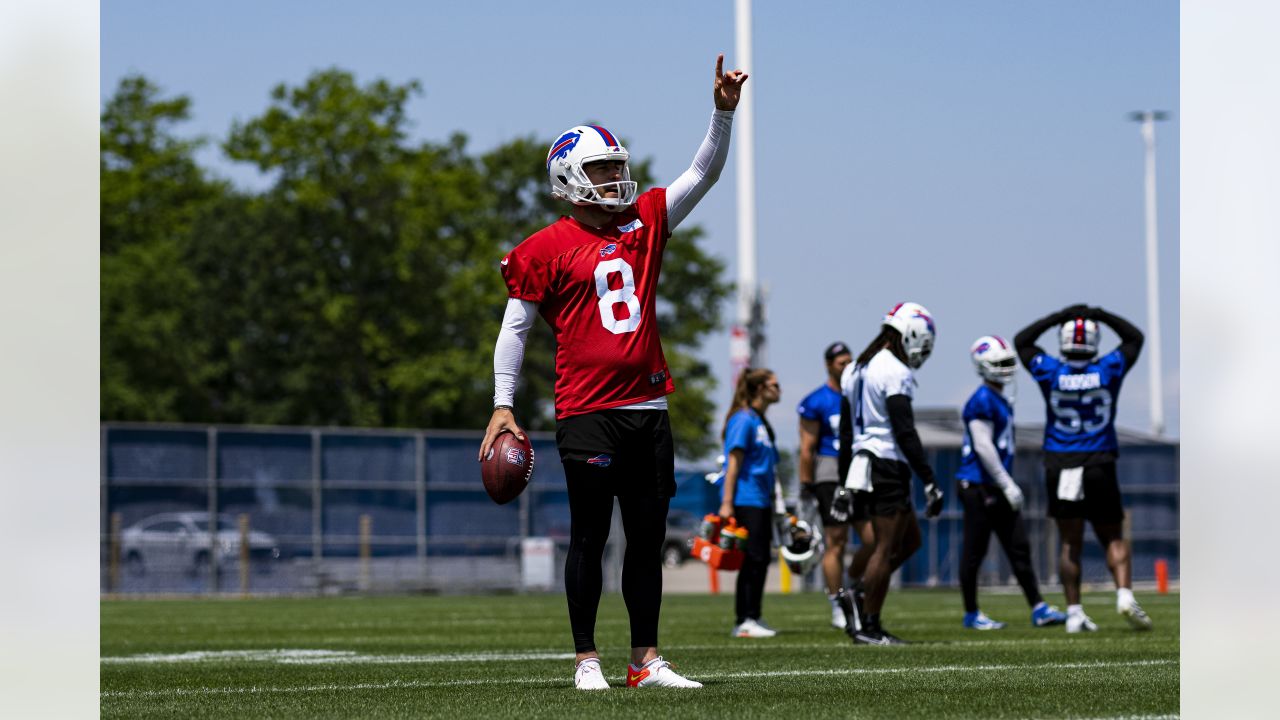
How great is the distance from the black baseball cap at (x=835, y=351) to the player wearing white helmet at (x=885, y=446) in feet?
8.02

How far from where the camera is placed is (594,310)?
6.85m

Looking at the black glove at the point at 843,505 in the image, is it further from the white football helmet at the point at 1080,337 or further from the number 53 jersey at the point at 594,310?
the number 53 jersey at the point at 594,310

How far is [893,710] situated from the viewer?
5852mm

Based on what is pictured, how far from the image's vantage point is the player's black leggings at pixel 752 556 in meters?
12.9

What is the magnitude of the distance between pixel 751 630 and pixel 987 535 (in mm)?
2155

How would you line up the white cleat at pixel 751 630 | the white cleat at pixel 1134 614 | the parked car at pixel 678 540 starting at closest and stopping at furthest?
the white cleat at pixel 1134 614 → the white cleat at pixel 751 630 → the parked car at pixel 678 540

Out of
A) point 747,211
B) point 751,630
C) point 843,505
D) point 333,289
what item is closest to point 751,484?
point 751,630

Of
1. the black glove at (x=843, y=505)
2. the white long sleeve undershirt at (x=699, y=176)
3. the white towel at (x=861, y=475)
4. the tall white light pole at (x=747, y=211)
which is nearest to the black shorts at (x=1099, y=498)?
the black glove at (x=843, y=505)

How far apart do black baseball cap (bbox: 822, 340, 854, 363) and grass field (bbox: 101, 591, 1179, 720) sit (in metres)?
1.95

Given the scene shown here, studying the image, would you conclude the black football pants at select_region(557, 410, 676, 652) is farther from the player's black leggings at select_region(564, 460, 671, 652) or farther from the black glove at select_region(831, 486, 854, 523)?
the black glove at select_region(831, 486, 854, 523)

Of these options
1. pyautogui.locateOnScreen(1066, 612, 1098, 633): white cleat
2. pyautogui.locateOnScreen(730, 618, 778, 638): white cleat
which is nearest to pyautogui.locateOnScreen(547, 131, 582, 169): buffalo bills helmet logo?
pyautogui.locateOnScreen(730, 618, 778, 638): white cleat

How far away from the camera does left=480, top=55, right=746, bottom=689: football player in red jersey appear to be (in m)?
6.82

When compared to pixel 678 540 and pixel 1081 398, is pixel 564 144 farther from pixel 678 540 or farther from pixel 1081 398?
pixel 678 540

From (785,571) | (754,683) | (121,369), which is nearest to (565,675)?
(754,683)
